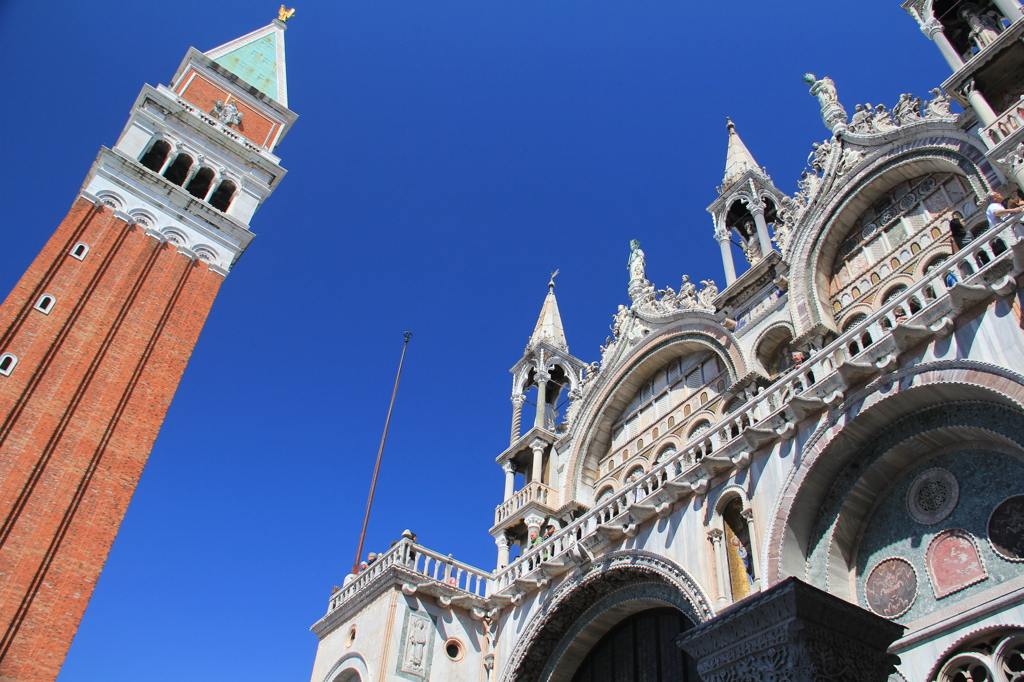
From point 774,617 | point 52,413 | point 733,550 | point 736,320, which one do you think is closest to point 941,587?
point 733,550

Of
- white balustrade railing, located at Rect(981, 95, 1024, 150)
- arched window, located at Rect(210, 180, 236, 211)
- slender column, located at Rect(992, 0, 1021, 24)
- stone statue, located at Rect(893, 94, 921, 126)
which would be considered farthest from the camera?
arched window, located at Rect(210, 180, 236, 211)

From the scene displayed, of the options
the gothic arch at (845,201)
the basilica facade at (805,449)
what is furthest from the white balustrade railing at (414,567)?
the gothic arch at (845,201)

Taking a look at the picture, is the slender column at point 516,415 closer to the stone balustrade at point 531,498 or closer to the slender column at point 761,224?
the stone balustrade at point 531,498

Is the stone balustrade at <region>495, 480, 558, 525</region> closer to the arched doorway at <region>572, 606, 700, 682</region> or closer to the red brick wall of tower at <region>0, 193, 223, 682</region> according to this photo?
the arched doorway at <region>572, 606, 700, 682</region>

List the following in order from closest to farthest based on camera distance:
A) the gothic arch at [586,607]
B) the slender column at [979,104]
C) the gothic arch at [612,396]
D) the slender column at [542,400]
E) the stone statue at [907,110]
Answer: the gothic arch at [586,607] → the slender column at [979,104] → the stone statue at [907,110] → the gothic arch at [612,396] → the slender column at [542,400]

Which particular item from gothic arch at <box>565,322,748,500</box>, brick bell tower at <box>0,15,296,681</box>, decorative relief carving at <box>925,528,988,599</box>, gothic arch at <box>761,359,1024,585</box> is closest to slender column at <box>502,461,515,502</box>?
gothic arch at <box>565,322,748,500</box>

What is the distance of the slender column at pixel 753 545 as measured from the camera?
35.0 ft

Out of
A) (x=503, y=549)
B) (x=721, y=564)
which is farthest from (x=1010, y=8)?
(x=503, y=549)

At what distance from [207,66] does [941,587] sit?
39930mm

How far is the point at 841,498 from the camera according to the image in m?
10.7

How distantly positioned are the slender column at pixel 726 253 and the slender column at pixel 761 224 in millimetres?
855

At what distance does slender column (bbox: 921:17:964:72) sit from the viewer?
1454cm

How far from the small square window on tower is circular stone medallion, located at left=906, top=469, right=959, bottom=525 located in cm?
2641

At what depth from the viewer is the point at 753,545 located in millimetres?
10930
